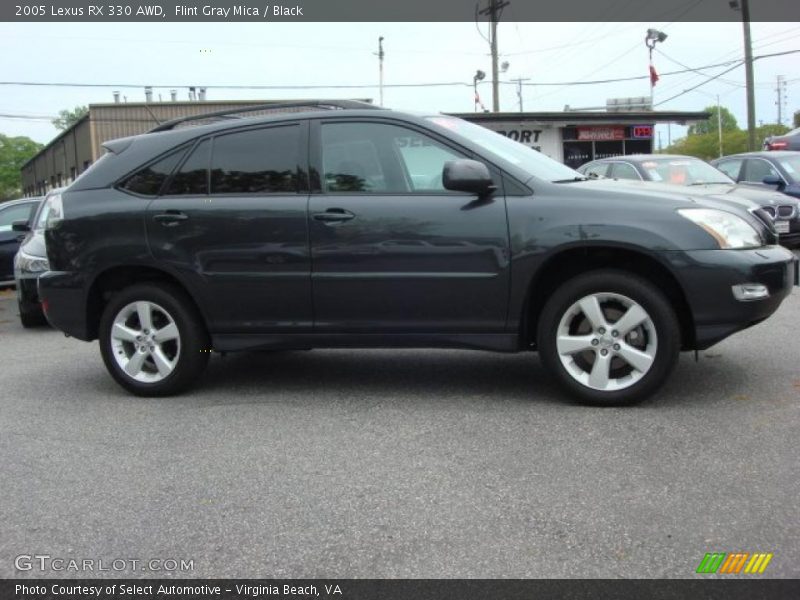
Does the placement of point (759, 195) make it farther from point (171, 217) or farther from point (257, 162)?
point (171, 217)

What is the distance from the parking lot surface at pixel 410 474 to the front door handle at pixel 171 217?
3.98 feet

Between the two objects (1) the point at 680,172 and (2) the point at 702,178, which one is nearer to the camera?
(2) the point at 702,178

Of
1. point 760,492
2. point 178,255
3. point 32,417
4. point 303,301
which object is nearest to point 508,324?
point 303,301

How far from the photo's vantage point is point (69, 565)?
3.12m

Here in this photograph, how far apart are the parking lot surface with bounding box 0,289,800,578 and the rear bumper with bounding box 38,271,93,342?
0.52 metres

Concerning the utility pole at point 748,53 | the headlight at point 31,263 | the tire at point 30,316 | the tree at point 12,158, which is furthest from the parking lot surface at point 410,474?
the tree at point 12,158

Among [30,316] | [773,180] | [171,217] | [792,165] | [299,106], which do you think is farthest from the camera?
[792,165]

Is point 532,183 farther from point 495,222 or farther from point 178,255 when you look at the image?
point 178,255

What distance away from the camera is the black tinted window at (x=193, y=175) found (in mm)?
5320

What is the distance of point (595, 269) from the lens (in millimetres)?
4809

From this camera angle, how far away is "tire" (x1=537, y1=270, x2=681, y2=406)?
4609 mm

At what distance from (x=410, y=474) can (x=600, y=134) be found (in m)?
26.5

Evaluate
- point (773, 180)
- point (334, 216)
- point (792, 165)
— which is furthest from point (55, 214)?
point (792, 165)
